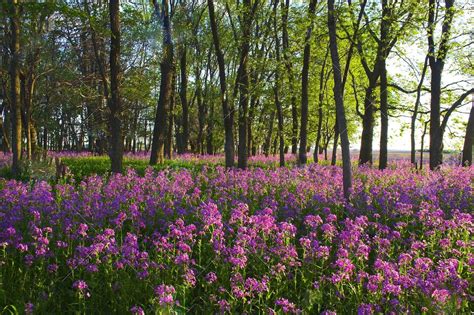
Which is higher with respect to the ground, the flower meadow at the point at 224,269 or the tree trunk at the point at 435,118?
the tree trunk at the point at 435,118

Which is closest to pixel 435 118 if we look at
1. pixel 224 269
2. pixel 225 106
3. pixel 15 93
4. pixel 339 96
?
pixel 225 106

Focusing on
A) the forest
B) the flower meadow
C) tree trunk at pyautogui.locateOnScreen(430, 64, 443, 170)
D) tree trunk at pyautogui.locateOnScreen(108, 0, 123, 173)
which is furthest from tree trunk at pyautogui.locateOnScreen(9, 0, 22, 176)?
tree trunk at pyautogui.locateOnScreen(430, 64, 443, 170)

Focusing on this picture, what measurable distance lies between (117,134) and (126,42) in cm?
832

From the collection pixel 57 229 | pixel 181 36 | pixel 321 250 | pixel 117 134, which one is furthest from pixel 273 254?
pixel 181 36

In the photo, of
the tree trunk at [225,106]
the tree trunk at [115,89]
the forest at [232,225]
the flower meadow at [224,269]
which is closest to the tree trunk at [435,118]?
the forest at [232,225]

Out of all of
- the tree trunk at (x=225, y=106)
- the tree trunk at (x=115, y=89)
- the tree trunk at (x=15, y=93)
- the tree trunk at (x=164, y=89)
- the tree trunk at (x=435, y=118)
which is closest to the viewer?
the tree trunk at (x=115, y=89)

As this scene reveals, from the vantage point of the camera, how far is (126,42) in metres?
20.0

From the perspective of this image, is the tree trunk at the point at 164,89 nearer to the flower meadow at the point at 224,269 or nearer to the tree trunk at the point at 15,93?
the tree trunk at the point at 15,93

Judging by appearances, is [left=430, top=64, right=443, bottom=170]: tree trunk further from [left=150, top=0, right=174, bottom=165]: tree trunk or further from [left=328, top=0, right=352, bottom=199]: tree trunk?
[left=150, top=0, right=174, bottom=165]: tree trunk

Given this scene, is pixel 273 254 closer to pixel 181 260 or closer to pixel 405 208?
pixel 181 260

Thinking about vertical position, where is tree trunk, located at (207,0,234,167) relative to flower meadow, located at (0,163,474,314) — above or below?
above

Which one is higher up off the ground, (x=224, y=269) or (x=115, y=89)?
(x=115, y=89)

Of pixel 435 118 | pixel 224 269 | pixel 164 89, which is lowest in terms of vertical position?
pixel 224 269

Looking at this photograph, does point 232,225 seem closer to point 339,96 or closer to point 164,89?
point 339,96
